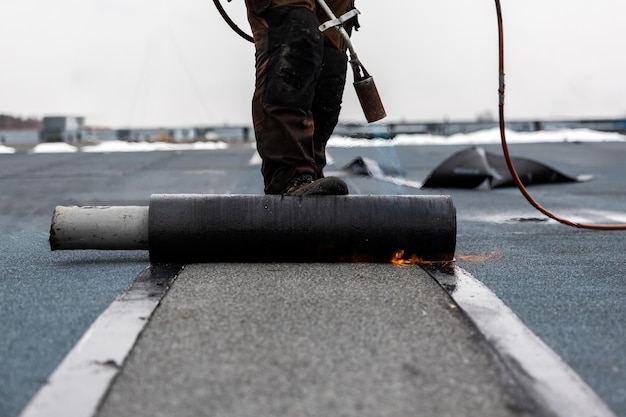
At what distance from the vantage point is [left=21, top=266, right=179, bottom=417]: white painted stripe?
150 centimetres

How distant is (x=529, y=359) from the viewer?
1.78m

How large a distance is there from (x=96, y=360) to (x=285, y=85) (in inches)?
68.5

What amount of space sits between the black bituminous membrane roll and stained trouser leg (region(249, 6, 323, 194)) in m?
0.34

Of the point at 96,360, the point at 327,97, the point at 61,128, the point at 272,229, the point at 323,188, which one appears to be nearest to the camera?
the point at 96,360

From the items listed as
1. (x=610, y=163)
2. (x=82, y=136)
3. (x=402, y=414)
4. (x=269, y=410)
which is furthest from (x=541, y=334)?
(x=82, y=136)

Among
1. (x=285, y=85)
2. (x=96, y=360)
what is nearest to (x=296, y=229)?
(x=285, y=85)

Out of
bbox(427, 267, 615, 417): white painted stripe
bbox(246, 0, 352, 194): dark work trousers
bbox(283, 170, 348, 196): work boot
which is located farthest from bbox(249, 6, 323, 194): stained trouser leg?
bbox(427, 267, 615, 417): white painted stripe

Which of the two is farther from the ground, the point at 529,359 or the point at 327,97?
the point at 327,97

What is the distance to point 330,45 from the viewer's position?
3.56 metres

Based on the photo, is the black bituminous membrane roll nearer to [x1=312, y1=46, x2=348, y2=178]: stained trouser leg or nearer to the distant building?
[x1=312, y1=46, x2=348, y2=178]: stained trouser leg

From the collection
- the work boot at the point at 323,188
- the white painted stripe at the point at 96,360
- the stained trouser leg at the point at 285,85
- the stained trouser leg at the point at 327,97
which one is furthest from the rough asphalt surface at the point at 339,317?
the stained trouser leg at the point at 327,97

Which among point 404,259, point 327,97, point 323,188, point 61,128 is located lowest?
point 61,128

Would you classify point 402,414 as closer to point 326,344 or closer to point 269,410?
point 269,410

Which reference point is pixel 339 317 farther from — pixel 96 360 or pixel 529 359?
pixel 96 360
